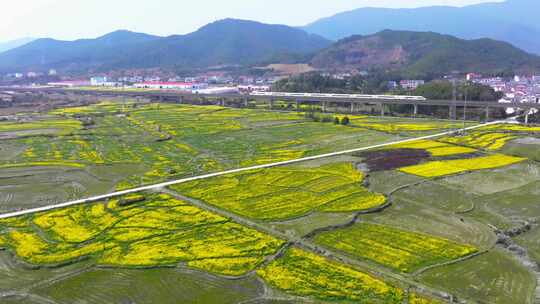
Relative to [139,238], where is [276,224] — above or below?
above

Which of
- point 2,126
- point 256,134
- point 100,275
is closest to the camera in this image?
point 100,275

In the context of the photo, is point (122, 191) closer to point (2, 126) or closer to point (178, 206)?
point (178, 206)

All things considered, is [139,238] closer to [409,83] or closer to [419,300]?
[419,300]

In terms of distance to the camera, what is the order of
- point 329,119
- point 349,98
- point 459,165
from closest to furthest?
point 459,165, point 329,119, point 349,98

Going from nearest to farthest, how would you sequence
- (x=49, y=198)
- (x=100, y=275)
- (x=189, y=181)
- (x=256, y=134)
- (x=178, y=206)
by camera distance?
1. (x=100, y=275)
2. (x=178, y=206)
3. (x=49, y=198)
4. (x=189, y=181)
5. (x=256, y=134)

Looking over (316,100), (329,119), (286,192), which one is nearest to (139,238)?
(286,192)

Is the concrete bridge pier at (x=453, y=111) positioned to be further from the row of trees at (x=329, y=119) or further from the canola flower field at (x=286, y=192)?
the canola flower field at (x=286, y=192)

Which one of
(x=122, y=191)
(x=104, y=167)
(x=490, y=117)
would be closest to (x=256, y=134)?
(x=104, y=167)
